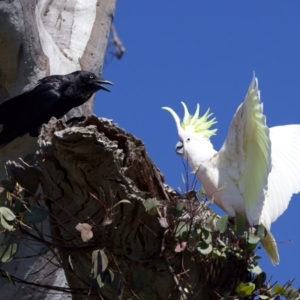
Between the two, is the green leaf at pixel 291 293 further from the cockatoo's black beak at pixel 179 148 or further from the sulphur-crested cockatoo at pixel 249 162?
the cockatoo's black beak at pixel 179 148

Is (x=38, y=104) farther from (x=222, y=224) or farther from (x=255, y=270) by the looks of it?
(x=255, y=270)

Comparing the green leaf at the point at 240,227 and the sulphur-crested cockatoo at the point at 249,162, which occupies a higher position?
the sulphur-crested cockatoo at the point at 249,162

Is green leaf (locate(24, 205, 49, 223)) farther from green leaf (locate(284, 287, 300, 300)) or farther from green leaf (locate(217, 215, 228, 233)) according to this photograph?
green leaf (locate(284, 287, 300, 300))

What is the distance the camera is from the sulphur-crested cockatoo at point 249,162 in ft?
9.46

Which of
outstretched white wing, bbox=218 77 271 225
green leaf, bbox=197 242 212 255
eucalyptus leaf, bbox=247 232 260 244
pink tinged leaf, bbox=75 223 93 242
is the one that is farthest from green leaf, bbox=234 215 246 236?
pink tinged leaf, bbox=75 223 93 242

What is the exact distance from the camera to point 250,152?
9.84ft

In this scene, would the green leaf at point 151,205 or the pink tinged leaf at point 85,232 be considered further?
the green leaf at point 151,205

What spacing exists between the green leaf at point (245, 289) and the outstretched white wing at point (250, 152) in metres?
0.57

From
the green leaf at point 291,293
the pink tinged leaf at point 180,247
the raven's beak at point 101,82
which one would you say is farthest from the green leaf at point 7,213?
the raven's beak at point 101,82

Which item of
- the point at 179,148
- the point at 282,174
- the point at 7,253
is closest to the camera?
the point at 7,253

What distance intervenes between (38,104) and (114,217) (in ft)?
4.21

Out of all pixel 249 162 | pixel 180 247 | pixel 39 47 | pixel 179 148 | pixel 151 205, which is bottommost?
pixel 180 247

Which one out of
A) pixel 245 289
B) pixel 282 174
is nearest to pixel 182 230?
pixel 245 289

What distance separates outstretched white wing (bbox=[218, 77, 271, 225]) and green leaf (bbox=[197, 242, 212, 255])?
55cm
